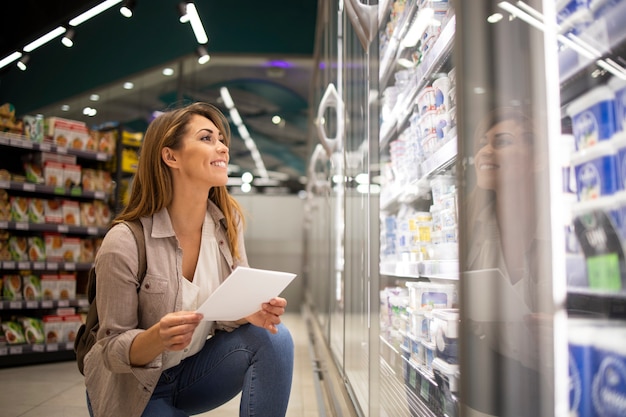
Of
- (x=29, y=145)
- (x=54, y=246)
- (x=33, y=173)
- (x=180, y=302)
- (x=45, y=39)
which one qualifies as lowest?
(x=180, y=302)

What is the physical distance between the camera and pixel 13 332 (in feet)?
12.9

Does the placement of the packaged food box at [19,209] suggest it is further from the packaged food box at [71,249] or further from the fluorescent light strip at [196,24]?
the fluorescent light strip at [196,24]

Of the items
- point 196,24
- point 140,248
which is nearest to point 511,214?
point 140,248

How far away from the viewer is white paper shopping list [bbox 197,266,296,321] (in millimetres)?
1203

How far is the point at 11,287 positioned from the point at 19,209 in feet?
1.96

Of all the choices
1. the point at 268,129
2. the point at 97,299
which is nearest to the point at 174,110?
the point at 97,299

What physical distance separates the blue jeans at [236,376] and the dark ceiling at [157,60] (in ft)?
11.0

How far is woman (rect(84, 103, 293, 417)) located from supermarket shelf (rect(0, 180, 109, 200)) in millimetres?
2876

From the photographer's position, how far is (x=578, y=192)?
0.60m

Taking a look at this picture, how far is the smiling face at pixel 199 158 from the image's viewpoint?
164 cm

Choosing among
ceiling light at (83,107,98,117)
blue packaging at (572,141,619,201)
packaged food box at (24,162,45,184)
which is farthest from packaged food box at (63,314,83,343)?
blue packaging at (572,141,619,201)

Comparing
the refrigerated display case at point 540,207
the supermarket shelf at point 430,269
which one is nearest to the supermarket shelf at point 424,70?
the refrigerated display case at point 540,207

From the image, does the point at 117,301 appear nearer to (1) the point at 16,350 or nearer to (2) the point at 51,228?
(1) the point at 16,350

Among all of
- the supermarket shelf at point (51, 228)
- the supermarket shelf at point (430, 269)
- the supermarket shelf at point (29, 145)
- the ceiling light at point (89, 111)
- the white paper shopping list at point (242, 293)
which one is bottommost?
the white paper shopping list at point (242, 293)
